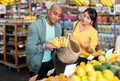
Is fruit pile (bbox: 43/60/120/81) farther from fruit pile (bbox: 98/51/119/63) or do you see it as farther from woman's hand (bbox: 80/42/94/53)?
woman's hand (bbox: 80/42/94/53)

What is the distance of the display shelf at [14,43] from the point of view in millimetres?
5828

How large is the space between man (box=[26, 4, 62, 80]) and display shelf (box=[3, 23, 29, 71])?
3.25m

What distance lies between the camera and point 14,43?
19.4ft

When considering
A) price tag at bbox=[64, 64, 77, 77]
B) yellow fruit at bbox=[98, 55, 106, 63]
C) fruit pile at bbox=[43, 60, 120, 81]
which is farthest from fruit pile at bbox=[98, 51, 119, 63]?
price tag at bbox=[64, 64, 77, 77]

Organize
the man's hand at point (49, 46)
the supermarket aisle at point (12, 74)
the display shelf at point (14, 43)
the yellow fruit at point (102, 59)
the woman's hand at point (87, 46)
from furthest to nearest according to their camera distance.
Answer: the display shelf at point (14, 43) → the supermarket aisle at point (12, 74) → the woman's hand at point (87, 46) → the yellow fruit at point (102, 59) → the man's hand at point (49, 46)

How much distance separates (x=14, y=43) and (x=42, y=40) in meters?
3.54

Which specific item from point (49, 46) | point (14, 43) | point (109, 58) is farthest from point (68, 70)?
point (14, 43)

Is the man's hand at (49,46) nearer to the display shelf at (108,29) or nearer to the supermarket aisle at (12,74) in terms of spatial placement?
the supermarket aisle at (12,74)

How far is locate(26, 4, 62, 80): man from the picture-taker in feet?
7.97

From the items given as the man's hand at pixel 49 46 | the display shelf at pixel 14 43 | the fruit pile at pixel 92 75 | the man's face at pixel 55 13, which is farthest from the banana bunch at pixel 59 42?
the display shelf at pixel 14 43

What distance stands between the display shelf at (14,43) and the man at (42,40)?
3251 mm

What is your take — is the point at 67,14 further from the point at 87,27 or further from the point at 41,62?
the point at 41,62

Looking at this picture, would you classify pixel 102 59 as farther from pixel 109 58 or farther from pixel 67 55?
pixel 67 55

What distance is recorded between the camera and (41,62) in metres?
2.58
